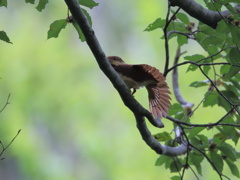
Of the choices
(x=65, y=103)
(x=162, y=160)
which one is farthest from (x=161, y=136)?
(x=65, y=103)

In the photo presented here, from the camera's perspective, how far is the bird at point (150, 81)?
1041 millimetres

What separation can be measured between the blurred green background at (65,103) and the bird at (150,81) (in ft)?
10.4

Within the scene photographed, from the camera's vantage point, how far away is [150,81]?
3.50 feet

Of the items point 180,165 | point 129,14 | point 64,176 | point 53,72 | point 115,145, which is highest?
point 129,14

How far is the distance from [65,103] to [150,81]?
11.6 ft

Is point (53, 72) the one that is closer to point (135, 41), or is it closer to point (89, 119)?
point (89, 119)

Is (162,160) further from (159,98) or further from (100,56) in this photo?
(100,56)

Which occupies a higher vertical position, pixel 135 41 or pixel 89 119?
pixel 135 41

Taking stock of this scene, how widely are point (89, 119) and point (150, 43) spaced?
0.91 meters

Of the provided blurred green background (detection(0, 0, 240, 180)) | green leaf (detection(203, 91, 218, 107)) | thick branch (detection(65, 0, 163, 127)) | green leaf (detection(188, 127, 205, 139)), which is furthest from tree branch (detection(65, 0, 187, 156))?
blurred green background (detection(0, 0, 240, 180))

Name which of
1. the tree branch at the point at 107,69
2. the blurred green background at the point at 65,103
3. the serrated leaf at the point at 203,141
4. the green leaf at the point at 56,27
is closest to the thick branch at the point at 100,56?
the tree branch at the point at 107,69

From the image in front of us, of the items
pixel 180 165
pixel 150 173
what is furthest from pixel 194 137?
pixel 150 173

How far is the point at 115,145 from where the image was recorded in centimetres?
453

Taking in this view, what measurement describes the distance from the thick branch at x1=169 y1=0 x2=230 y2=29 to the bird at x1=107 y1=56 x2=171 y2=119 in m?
0.19
